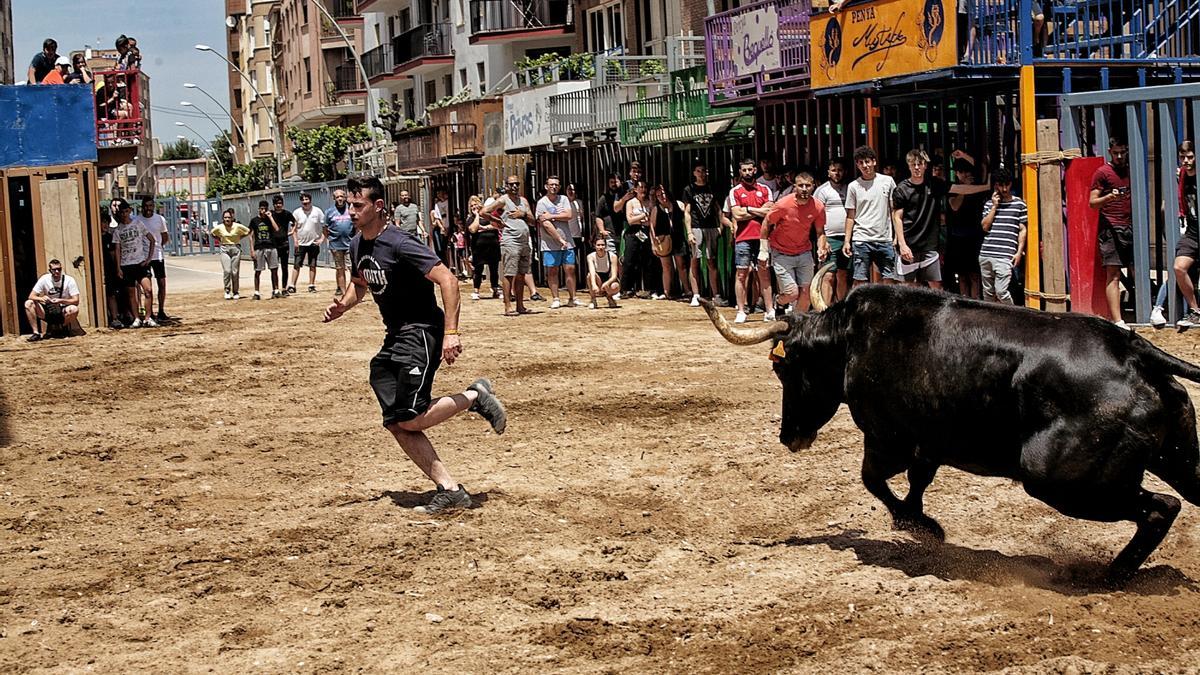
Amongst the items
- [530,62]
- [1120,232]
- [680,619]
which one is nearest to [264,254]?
[530,62]

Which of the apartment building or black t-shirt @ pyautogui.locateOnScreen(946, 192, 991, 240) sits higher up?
the apartment building

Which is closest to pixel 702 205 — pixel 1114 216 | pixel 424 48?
pixel 1114 216

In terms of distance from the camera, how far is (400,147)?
41.2 meters

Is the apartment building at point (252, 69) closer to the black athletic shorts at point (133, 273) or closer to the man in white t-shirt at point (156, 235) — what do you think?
the man in white t-shirt at point (156, 235)

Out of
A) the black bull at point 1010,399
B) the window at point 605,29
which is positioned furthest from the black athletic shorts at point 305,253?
the black bull at point 1010,399

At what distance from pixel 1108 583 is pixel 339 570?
125 inches

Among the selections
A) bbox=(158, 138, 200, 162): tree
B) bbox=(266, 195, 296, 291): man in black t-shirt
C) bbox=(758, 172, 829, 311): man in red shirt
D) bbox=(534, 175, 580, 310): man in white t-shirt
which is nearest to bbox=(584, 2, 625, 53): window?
bbox=(266, 195, 296, 291): man in black t-shirt

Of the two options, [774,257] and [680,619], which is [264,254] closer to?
[774,257]

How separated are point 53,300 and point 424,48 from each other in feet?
114

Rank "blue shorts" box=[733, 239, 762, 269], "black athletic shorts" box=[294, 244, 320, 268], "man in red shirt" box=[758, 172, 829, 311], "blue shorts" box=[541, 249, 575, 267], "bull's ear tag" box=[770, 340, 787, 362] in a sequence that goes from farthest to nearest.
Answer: "black athletic shorts" box=[294, 244, 320, 268] < "blue shorts" box=[541, 249, 575, 267] < "blue shorts" box=[733, 239, 762, 269] < "man in red shirt" box=[758, 172, 829, 311] < "bull's ear tag" box=[770, 340, 787, 362]

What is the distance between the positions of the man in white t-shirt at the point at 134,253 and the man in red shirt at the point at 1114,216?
1202 cm

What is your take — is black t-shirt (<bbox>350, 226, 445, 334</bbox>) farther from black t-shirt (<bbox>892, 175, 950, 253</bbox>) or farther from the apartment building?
the apartment building

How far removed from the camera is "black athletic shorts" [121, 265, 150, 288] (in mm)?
19781

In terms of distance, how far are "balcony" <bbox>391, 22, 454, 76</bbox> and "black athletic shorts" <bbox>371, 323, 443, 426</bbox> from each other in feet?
143
